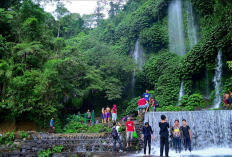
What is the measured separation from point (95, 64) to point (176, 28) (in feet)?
39.9

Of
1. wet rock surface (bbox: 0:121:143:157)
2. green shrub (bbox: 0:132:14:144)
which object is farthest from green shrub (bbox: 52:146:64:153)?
green shrub (bbox: 0:132:14:144)

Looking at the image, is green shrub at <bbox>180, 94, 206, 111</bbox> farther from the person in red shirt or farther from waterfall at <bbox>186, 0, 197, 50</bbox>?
waterfall at <bbox>186, 0, 197, 50</bbox>

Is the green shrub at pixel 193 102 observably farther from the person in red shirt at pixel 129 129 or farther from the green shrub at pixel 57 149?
the green shrub at pixel 57 149

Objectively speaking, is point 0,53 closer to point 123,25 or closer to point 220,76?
point 220,76

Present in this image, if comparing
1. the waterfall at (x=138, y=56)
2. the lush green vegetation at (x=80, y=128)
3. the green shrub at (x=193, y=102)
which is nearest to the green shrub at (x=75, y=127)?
the lush green vegetation at (x=80, y=128)

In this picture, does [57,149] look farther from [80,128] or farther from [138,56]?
[138,56]

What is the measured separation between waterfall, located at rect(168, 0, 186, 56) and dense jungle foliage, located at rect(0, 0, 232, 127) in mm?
762

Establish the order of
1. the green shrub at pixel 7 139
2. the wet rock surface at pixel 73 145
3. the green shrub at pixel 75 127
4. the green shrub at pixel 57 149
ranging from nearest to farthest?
the wet rock surface at pixel 73 145 < the green shrub at pixel 57 149 < the green shrub at pixel 7 139 < the green shrub at pixel 75 127

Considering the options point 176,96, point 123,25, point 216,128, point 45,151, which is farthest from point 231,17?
point 123,25

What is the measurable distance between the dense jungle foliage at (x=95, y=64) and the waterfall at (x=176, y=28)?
0.76m

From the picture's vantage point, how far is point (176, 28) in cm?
2852

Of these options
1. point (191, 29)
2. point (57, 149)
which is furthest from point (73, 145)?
Answer: point (191, 29)

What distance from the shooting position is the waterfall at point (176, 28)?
27609 millimetres

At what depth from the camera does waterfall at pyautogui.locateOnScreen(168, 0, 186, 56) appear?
2761 centimetres
